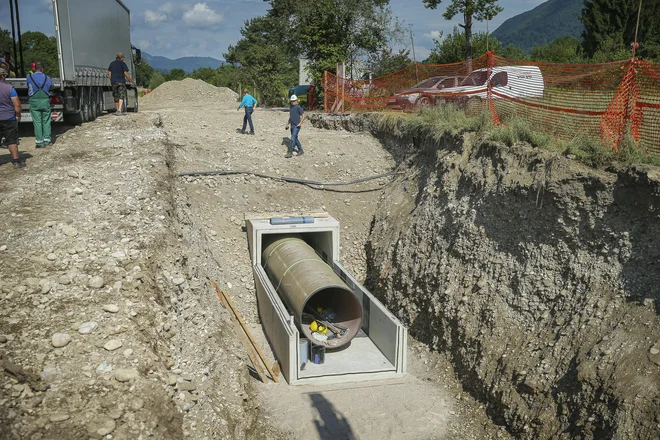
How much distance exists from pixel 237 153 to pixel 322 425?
27.6 feet

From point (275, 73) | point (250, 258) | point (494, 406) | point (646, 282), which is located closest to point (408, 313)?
point (494, 406)

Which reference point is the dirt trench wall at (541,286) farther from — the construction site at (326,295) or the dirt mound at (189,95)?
the dirt mound at (189,95)

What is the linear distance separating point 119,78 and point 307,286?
1025 centimetres

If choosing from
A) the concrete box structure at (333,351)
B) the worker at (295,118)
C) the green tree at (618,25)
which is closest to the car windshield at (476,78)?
the worker at (295,118)

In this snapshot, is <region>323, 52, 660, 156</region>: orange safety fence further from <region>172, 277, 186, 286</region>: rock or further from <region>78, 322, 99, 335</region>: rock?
<region>78, 322, 99, 335</region>: rock

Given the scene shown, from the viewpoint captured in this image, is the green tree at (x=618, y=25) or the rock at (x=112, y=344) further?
the green tree at (x=618, y=25)

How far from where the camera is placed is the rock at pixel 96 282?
693 cm

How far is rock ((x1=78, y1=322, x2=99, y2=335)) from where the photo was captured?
6.07 meters

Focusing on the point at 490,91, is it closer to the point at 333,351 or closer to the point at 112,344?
the point at 333,351

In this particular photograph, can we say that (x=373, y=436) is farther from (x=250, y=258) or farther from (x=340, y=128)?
(x=340, y=128)

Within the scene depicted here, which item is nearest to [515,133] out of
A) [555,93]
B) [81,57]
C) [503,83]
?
[555,93]

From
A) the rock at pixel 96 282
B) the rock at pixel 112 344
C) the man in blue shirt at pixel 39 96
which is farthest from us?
the man in blue shirt at pixel 39 96

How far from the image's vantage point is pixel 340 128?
59.3 feet

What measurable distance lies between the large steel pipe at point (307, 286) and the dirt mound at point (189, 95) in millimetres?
19582
